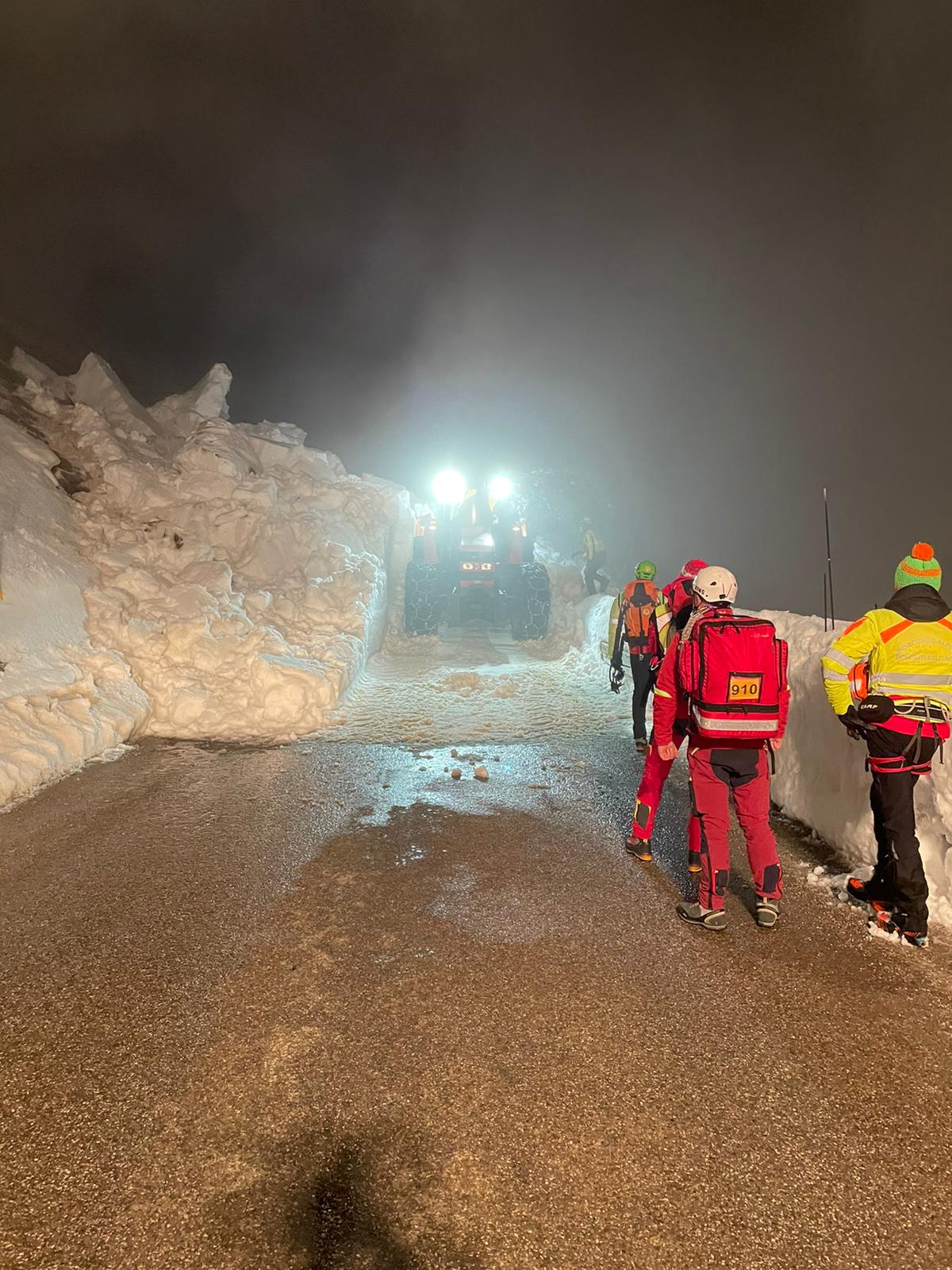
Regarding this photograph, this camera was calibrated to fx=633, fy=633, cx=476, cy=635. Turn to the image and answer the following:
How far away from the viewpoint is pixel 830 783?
4.64 metres

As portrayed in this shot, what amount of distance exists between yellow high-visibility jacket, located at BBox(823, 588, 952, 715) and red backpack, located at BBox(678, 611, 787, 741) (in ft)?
0.92

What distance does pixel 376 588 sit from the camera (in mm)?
12211

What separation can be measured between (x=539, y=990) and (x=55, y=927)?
8.93 ft

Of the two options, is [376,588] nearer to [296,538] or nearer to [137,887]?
[296,538]

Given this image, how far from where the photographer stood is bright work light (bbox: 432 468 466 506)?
14398mm

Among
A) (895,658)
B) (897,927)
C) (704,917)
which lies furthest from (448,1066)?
(895,658)

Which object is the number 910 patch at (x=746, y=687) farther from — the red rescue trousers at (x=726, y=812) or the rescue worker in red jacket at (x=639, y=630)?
the rescue worker in red jacket at (x=639, y=630)

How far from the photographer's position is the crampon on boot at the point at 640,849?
4.44m

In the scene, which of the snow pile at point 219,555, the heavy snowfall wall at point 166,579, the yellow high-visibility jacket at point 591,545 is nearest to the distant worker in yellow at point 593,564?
the yellow high-visibility jacket at point 591,545

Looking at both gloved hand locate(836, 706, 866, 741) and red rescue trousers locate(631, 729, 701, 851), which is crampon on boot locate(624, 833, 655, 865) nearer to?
red rescue trousers locate(631, 729, 701, 851)

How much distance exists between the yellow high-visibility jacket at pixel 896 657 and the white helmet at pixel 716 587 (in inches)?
24.7

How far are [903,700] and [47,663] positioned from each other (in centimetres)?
764

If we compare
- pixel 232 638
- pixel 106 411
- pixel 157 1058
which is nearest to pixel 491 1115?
pixel 157 1058

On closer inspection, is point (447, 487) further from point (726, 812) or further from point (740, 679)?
point (726, 812)
